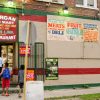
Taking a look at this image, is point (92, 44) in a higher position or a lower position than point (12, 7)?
lower

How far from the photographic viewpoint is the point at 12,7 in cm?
2448

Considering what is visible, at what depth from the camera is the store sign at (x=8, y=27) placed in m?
24.2

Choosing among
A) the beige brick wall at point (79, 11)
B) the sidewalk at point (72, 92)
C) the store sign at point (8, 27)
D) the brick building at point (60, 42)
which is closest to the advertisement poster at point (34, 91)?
the sidewalk at point (72, 92)

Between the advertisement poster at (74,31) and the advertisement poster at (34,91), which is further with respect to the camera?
the advertisement poster at (74,31)

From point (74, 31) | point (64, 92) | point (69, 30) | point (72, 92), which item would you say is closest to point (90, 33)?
point (74, 31)

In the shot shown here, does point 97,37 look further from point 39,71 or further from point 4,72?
point 4,72

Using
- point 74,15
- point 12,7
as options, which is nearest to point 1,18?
point 12,7

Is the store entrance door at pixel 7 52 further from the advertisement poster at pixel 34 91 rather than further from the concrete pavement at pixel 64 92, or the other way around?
the advertisement poster at pixel 34 91

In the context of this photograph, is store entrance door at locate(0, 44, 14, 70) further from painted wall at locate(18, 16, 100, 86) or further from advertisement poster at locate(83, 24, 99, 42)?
advertisement poster at locate(83, 24, 99, 42)

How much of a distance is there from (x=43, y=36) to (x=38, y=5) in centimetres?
184

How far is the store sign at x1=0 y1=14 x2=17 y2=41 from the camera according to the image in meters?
24.2

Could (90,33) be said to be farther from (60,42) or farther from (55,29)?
(55,29)

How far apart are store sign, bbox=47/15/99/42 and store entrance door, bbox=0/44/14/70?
2.31 m

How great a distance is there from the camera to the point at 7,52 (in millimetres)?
25734
